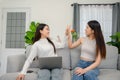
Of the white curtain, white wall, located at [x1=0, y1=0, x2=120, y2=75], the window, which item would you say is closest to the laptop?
white wall, located at [x1=0, y1=0, x2=120, y2=75]

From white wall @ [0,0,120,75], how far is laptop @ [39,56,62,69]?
3116 mm

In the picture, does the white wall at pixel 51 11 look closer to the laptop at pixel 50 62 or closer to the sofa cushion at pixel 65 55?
the sofa cushion at pixel 65 55

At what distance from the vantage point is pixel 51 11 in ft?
17.8

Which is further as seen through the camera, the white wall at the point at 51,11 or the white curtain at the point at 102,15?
the white wall at the point at 51,11

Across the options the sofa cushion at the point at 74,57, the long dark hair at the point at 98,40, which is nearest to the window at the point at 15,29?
the sofa cushion at the point at 74,57

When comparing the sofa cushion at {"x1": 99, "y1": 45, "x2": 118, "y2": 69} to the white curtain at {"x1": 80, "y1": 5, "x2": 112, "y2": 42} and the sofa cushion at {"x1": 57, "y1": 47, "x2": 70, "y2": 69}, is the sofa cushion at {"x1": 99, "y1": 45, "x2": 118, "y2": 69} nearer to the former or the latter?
the sofa cushion at {"x1": 57, "y1": 47, "x2": 70, "y2": 69}

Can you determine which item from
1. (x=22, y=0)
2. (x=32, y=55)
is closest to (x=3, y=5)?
(x=22, y=0)

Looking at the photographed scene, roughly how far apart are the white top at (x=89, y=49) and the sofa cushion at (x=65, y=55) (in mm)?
446

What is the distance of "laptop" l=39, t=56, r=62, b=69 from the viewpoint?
223cm

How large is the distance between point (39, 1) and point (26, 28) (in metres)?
0.91

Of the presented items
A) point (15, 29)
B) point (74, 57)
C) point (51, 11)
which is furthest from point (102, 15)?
point (74, 57)

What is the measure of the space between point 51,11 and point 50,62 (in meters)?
3.38

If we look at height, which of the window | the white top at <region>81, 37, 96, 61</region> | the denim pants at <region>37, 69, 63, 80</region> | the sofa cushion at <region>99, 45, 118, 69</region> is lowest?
the denim pants at <region>37, 69, 63, 80</region>

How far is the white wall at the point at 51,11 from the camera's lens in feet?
17.7
